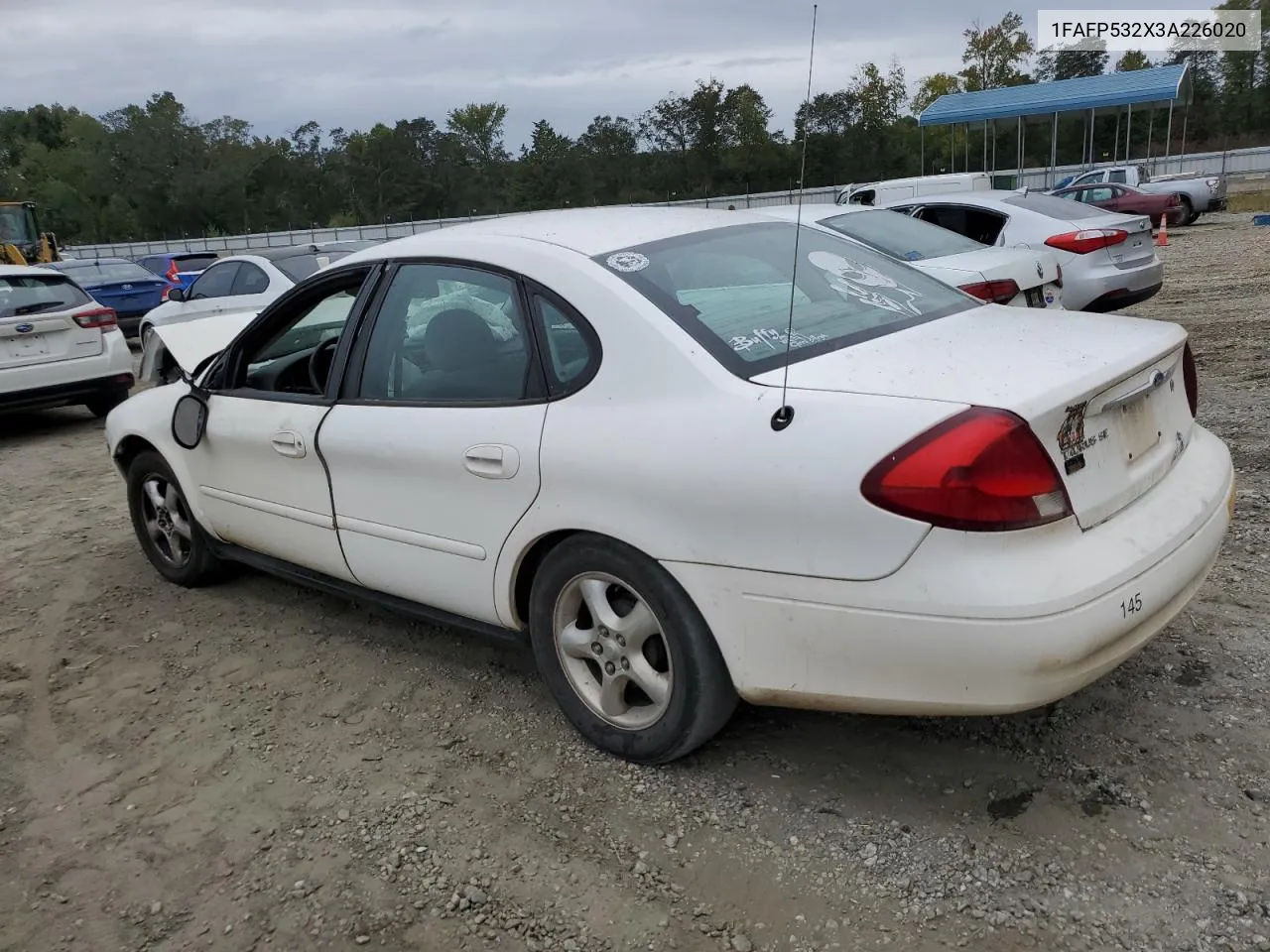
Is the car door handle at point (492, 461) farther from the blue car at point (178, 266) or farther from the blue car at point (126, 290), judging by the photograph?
the blue car at point (178, 266)

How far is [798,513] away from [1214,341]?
7.99 metres

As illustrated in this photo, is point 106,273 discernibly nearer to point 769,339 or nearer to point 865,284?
point 865,284

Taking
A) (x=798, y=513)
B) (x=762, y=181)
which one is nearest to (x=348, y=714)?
(x=798, y=513)

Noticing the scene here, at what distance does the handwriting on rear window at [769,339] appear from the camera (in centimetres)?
275

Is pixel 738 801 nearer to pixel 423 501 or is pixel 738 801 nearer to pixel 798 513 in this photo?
pixel 798 513

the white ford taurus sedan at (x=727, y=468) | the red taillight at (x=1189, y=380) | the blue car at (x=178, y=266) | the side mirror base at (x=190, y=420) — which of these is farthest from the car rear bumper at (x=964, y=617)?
the blue car at (x=178, y=266)

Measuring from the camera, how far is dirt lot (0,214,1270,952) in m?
2.40

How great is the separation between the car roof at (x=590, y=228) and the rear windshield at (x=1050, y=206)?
628cm

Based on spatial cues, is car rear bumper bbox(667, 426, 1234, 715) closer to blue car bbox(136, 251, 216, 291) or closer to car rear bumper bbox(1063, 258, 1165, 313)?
car rear bumper bbox(1063, 258, 1165, 313)

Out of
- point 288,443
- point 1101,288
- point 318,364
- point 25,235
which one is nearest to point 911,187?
point 1101,288

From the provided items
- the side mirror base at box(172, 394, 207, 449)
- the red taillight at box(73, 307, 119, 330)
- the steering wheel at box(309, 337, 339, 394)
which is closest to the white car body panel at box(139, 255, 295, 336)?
the red taillight at box(73, 307, 119, 330)

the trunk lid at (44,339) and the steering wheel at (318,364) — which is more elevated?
the steering wheel at (318,364)

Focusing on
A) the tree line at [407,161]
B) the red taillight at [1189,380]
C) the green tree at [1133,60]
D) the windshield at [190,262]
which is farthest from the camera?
the green tree at [1133,60]

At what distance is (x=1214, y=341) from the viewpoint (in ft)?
28.8
